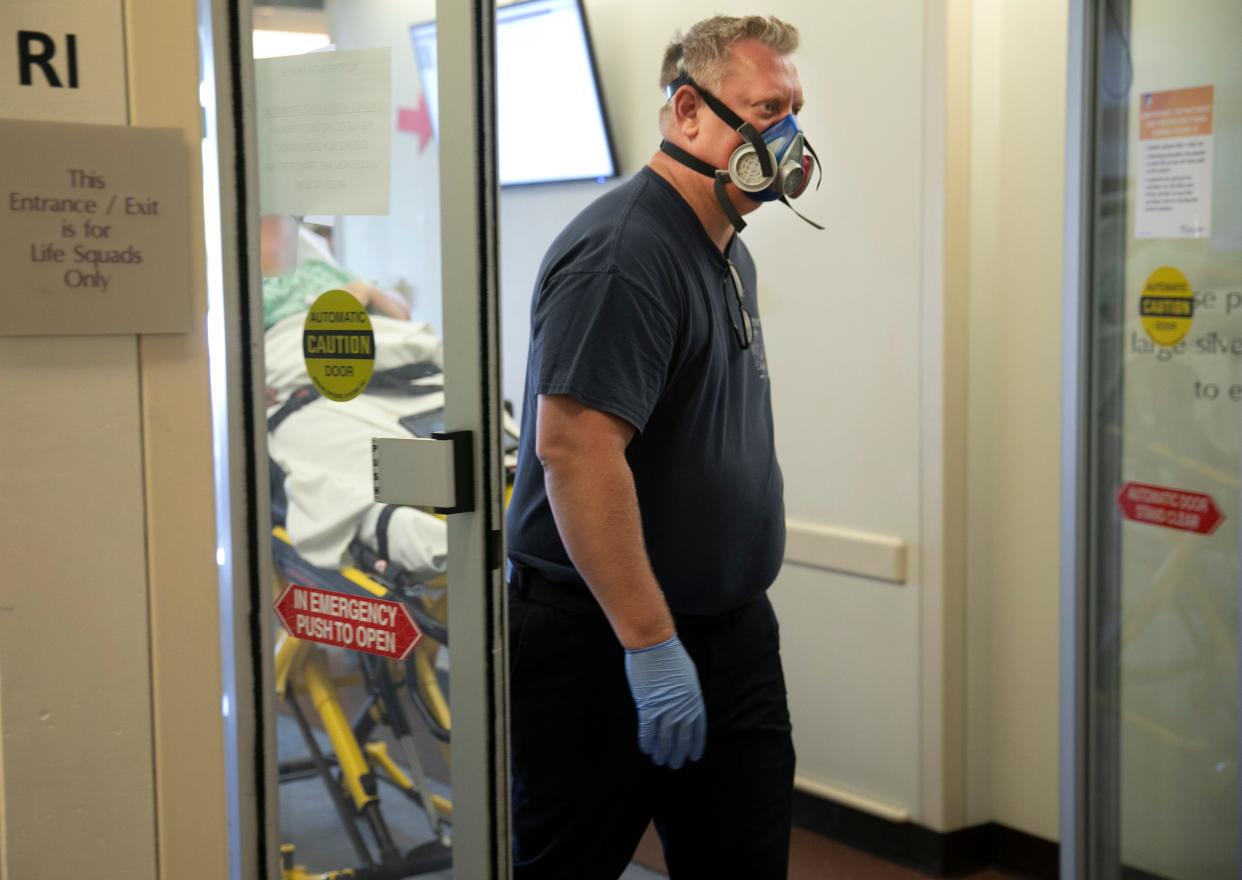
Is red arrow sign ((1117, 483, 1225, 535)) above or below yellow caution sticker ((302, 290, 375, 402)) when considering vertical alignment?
below

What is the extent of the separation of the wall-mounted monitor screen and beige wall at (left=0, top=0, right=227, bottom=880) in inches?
85.2

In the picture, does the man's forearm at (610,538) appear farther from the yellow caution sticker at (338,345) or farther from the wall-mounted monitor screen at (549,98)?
the wall-mounted monitor screen at (549,98)

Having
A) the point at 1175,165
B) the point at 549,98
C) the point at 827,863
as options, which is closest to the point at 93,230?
the point at 1175,165

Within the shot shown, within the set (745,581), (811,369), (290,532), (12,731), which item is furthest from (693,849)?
(811,369)

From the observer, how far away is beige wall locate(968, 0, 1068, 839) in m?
2.79

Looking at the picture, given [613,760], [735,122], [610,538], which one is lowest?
[613,760]

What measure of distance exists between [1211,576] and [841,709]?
3.27 ft

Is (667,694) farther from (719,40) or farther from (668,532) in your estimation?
(719,40)

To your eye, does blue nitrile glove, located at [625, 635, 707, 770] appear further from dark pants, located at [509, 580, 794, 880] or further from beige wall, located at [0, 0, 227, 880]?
beige wall, located at [0, 0, 227, 880]

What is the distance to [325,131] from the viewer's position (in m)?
1.35

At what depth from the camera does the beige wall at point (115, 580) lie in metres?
1.26

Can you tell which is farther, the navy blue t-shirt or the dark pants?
the dark pants

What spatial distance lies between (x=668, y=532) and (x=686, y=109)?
65cm

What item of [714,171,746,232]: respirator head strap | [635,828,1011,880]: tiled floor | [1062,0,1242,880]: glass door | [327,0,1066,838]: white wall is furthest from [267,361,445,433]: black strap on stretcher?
[635,828,1011,880]: tiled floor
